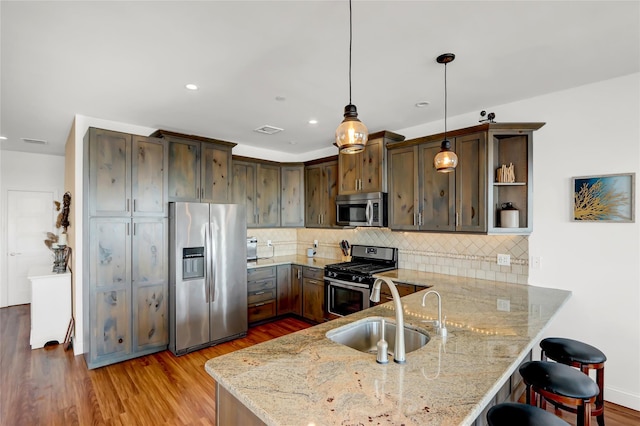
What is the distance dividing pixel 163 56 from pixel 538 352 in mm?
4113

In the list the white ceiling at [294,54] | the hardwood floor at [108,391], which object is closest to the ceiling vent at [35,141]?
the white ceiling at [294,54]

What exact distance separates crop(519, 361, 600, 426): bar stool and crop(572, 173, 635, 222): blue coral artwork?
5.17 ft

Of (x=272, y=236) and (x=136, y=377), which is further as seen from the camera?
(x=272, y=236)

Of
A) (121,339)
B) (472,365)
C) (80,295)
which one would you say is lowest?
(121,339)

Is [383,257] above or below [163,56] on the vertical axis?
below

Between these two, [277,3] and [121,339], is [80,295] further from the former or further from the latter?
[277,3]

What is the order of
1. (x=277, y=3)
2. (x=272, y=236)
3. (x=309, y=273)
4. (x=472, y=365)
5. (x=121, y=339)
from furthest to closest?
(x=272, y=236) → (x=309, y=273) → (x=121, y=339) → (x=277, y=3) → (x=472, y=365)

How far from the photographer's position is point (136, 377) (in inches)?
125

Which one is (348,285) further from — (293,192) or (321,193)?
(293,192)

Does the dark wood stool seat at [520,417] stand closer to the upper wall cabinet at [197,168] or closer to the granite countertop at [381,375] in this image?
the granite countertop at [381,375]

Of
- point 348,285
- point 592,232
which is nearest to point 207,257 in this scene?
point 348,285

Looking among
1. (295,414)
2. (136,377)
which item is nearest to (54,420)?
(136,377)

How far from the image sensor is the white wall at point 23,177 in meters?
5.50

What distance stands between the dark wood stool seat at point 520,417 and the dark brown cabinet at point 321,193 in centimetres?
334
